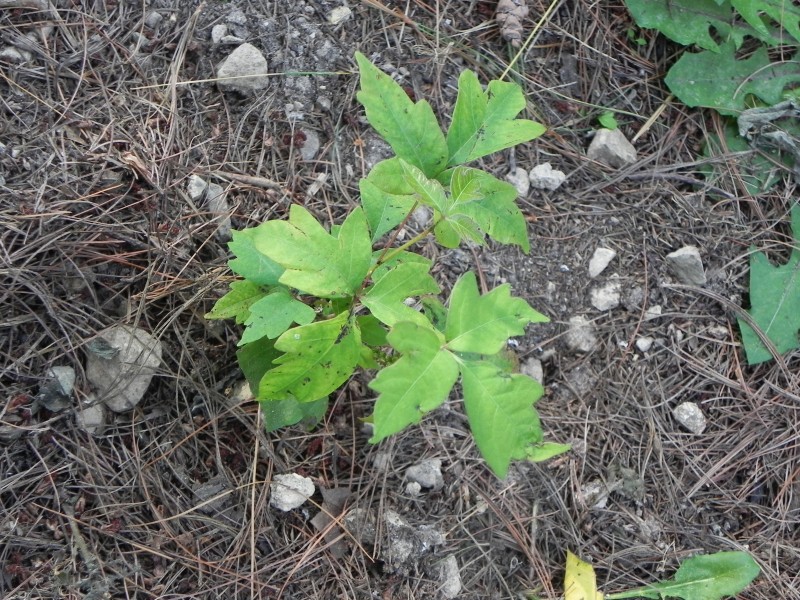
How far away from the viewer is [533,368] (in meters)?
2.34

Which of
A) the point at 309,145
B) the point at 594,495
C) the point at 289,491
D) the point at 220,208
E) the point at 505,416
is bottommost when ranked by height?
the point at 594,495

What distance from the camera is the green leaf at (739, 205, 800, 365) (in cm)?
260

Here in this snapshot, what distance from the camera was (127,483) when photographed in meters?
1.93

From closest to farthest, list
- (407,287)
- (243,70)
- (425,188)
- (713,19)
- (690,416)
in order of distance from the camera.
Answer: (425,188) → (407,287) → (243,70) → (690,416) → (713,19)

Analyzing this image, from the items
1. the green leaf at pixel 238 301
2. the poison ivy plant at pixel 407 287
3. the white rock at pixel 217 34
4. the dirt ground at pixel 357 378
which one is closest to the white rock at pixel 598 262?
the dirt ground at pixel 357 378

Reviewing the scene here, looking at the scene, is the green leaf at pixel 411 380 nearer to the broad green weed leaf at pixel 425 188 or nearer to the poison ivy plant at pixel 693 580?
the broad green weed leaf at pixel 425 188

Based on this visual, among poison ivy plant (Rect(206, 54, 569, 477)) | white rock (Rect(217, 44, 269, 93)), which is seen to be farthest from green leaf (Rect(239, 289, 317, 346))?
white rock (Rect(217, 44, 269, 93))

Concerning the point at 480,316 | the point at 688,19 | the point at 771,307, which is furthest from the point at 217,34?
the point at 771,307

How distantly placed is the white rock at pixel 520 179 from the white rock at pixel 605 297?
0.47 metres

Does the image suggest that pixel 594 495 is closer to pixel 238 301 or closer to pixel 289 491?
pixel 289 491

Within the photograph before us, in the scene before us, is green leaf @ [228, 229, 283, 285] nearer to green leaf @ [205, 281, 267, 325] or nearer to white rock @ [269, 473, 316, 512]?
green leaf @ [205, 281, 267, 325]

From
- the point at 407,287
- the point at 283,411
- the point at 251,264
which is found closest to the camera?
the point at 407,287

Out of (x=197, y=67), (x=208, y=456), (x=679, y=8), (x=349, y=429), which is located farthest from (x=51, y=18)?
(x=679, y=8)

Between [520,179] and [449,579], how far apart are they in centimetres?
145
